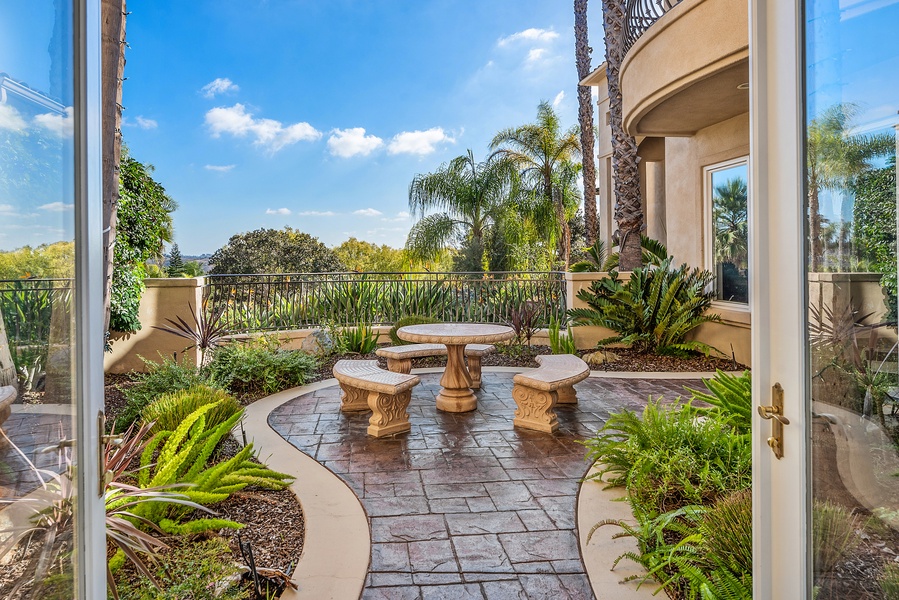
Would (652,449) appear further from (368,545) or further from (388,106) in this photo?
(388,106)

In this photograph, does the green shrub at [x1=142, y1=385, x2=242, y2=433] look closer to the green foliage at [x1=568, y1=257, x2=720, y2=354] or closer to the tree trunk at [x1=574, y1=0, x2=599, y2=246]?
the green foliage at [x1=568, y1=257, x2=720, y2=354]

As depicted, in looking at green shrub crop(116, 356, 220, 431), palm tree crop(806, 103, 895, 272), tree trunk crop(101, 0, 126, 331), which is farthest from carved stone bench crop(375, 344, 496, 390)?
palm tree crop(806, 103, 895, 272)

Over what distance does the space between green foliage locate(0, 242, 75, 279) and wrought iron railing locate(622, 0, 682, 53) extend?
7.97 metres

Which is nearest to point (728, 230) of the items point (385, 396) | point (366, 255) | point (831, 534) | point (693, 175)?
point (693, 175)

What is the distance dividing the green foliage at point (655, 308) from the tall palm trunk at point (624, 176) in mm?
1363

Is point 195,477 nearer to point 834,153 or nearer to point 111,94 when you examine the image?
point 111,94

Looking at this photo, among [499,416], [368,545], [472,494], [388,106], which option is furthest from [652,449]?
[388,106]

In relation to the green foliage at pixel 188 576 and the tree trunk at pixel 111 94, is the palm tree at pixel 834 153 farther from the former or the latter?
the tree trunk at pixel 111 94

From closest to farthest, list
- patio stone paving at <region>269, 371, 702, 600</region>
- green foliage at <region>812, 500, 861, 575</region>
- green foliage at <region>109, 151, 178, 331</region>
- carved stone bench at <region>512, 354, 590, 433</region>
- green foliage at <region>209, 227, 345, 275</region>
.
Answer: green foliage at <region>812, 500, 861, 575</region>
patio stone paving at <region>269, 371, 702, 600</region>
carved stone bench at <region>512, 354, 590, 433</region>
green foliage at <region>109, 151, 178, 331</region>
green foliage at <region>209, 227, 345, 275</region>

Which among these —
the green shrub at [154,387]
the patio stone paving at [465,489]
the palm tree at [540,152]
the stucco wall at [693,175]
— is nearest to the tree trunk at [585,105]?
the palm tree at [540,152]

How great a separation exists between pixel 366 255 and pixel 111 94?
73.5 ft

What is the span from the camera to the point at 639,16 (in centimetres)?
795

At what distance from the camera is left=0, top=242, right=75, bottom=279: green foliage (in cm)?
112

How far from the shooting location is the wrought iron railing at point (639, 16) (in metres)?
7.50
